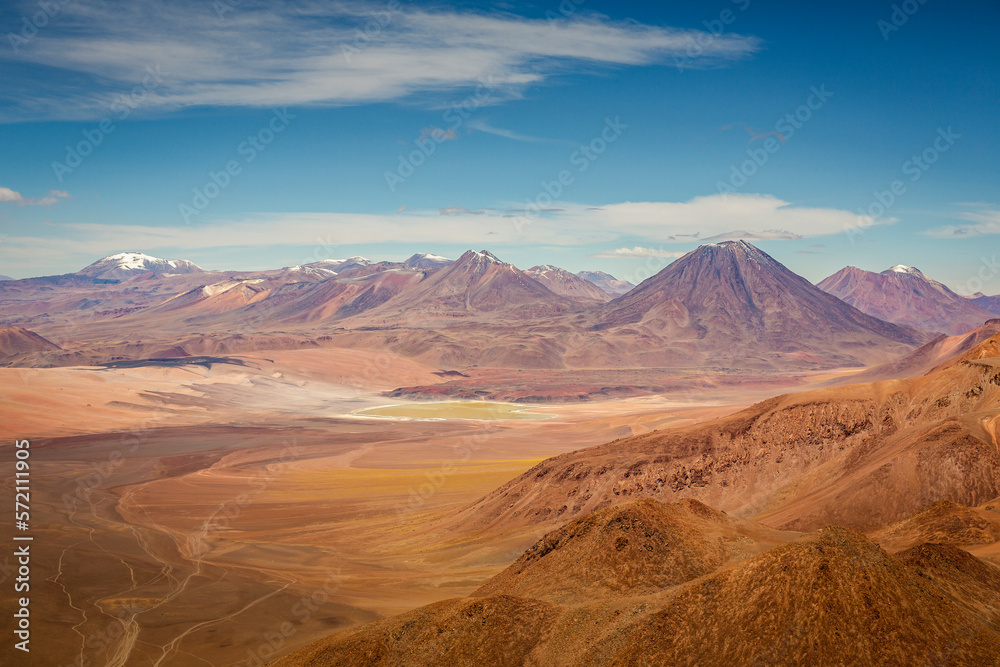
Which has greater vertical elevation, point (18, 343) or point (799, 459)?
point (18, 343)

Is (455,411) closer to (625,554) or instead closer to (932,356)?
(932,356)

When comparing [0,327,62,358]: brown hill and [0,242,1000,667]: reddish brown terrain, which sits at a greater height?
[0,327,62,358]: brown hill

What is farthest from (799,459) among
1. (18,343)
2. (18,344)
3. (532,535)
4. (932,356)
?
(18,343)

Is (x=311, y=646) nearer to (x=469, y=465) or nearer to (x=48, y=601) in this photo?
(x=48, y=601)

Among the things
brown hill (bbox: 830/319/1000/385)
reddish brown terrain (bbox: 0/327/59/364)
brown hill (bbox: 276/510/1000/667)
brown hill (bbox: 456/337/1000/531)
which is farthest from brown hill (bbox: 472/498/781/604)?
reddish brown terrain (bbox: 0/327/59/364)

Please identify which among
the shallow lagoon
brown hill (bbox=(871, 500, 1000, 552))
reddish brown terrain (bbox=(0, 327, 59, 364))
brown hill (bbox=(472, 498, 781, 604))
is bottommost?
the shallow lagoon

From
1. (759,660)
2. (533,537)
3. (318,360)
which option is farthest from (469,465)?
(318,360)

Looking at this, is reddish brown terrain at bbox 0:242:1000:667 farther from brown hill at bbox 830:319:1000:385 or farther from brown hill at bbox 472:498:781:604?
brown hill at bbox 830:319:1000:385
